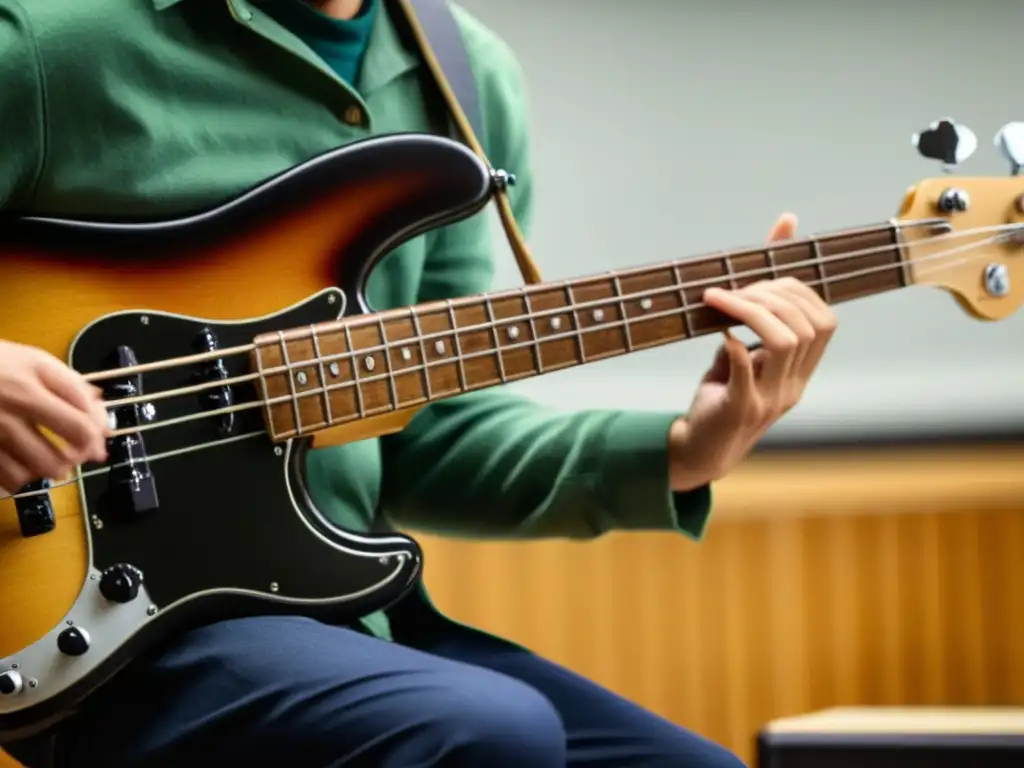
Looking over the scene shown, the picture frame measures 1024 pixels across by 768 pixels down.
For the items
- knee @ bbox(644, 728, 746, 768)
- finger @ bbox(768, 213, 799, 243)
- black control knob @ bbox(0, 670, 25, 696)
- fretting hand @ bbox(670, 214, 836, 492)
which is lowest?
knee @ bbox(644, 728, 746, 768)

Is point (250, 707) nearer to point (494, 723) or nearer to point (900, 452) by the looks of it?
point (494, 723)

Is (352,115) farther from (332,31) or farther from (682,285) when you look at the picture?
(682,285)

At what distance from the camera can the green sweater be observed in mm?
700

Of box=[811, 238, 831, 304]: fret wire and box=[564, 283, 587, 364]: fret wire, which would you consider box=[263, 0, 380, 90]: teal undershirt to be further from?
box=[811, 238, 831, 304]: fret wire

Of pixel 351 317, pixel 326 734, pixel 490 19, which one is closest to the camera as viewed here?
pixel 326 734

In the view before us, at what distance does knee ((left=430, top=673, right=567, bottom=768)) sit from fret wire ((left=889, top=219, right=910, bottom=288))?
404 mm

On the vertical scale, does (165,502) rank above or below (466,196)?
below

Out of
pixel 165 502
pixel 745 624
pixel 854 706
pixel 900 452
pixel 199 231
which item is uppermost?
pixel 199 231

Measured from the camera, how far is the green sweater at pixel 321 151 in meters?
0.70

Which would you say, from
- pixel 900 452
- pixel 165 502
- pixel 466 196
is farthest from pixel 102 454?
pixel 900 452

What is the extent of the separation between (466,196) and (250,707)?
0.33 metres

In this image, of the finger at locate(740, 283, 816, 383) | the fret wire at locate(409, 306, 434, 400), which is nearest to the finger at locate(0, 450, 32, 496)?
the fret wire at locate(409, 306, 434, 400)

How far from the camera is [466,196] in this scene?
76cm

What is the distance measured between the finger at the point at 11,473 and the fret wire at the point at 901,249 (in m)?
0.58
